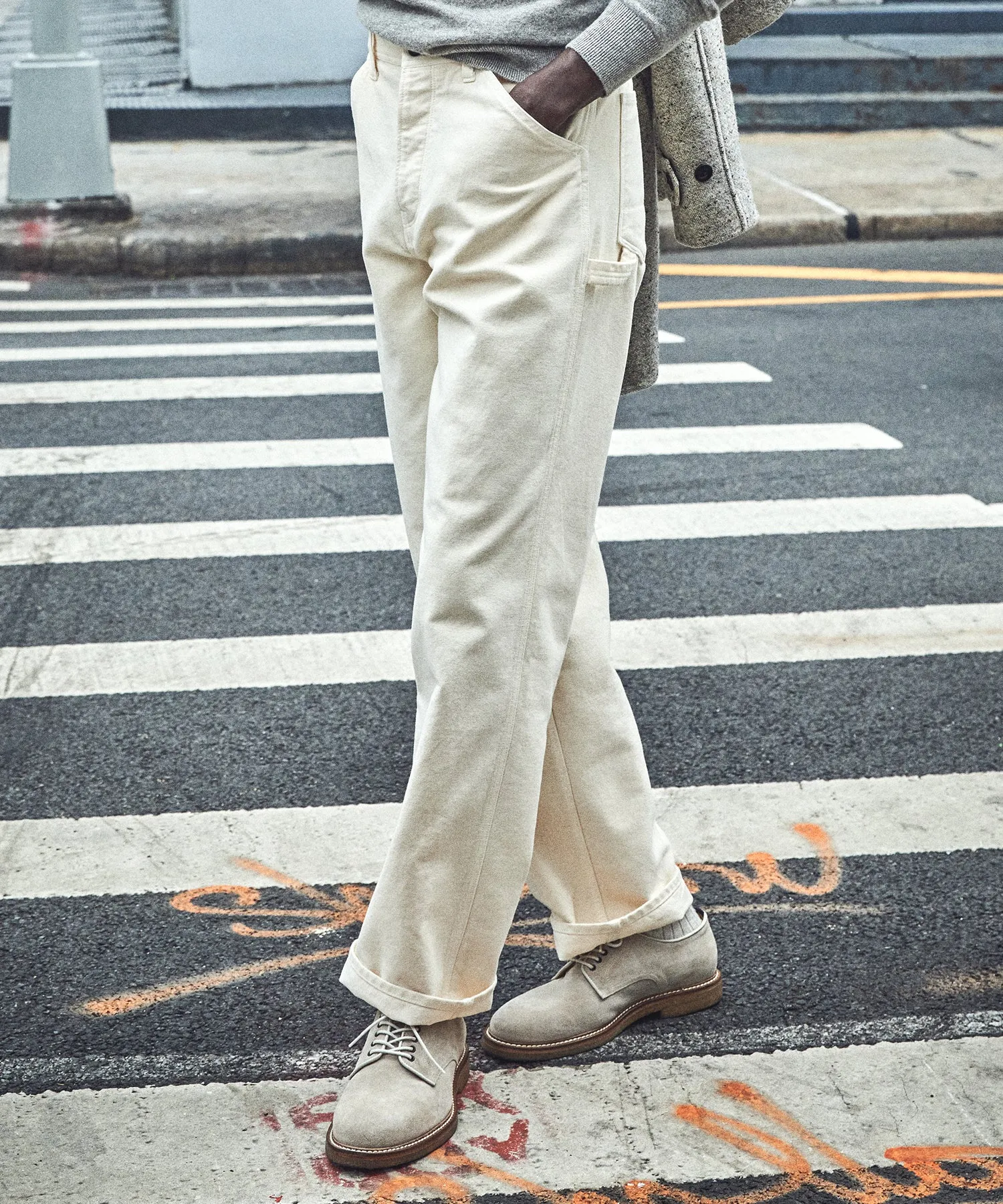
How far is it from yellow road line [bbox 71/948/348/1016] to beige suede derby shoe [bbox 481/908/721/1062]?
42 cm

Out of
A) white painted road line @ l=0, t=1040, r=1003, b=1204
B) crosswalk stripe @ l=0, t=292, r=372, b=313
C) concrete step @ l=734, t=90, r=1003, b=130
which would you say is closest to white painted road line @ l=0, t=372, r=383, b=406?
crosswalk stripe @ l=0, t=292, r=372, b=313

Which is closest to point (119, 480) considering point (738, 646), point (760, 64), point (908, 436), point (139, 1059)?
point (738, 646)

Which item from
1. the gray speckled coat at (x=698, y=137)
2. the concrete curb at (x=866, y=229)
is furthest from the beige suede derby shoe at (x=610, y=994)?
the concrete curb at (x=866, y=229)

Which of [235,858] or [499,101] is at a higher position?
[499,101]

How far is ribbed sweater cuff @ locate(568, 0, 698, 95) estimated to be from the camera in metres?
1.95

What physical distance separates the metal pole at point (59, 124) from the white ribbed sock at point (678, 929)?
8.50m

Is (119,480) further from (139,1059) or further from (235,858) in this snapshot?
(139,1059)

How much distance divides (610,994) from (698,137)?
1307mm

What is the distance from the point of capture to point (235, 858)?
3076mm

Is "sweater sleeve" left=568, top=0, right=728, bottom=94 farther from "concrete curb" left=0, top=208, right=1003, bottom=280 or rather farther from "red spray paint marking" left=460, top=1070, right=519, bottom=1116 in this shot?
"concrete curb" left=0, top=208, right=1003, bottom=280

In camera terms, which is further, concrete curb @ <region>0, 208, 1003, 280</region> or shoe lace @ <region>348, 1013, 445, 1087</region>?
concrete curb @ <region>0, 208, 1003, 280</region>

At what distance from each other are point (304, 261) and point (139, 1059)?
775 centimetres

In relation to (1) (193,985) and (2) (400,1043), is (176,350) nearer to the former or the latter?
(1) (193,985)

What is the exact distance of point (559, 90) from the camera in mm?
1976
